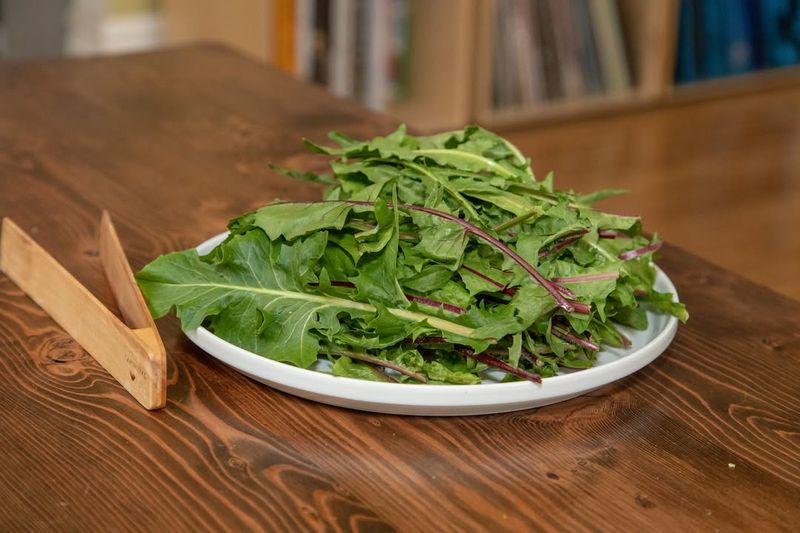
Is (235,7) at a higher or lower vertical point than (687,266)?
lower

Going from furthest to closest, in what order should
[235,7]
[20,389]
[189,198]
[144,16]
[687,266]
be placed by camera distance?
1. [144,16]
2. [235,7]
3. [189,198]
4. [687,266]
5. [20,389]

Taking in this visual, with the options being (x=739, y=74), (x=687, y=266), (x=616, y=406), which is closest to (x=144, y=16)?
(x=739, y=74)

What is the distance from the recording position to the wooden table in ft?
2.29

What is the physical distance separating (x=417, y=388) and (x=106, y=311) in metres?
0.26

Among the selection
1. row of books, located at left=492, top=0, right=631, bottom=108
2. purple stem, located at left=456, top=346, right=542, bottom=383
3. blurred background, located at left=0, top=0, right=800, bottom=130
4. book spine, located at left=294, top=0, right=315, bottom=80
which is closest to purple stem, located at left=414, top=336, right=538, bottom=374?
purple stem, located at left=456, top=346, right=542, bottom=383

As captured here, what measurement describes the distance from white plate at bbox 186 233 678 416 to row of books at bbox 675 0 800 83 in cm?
302

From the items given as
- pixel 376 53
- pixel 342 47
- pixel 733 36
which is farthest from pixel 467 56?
pixel 733 36

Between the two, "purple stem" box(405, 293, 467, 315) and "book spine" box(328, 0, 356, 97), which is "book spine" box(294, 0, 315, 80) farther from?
"purple stem" box(405, 293, 467, 315)

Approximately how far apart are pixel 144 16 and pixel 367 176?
248cm

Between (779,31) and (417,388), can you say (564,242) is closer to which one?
(417,388)

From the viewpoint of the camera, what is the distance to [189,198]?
4.03 feet

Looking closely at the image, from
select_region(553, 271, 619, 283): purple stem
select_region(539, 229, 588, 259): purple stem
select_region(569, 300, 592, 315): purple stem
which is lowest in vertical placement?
select_region(569, 300, 592, 315): purple stem

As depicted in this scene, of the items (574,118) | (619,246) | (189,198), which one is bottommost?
(574,118)

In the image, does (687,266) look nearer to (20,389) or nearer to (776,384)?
(776,384)
